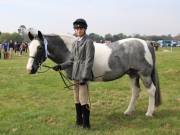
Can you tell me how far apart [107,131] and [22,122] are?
197 centimetres

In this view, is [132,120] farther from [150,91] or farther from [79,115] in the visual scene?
A: [79,115]

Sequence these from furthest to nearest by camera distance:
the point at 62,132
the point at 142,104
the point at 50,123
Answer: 1. the point at 142,104
2. the point at 50,123
3. the point at 62,132

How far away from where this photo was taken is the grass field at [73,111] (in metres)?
7.95

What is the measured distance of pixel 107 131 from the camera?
785 centimetres

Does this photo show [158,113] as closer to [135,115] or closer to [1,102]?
[135,115]

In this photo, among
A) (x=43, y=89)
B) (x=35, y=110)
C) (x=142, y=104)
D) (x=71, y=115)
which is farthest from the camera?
(x=43, y=89)

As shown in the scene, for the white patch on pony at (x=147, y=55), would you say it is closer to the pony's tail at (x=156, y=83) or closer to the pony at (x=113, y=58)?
the pony at (x=113, y=58)

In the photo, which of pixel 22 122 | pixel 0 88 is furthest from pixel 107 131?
pixel 0 88

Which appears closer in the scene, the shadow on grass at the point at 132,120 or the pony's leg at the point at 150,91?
the shadow on grass at the point at 132,120

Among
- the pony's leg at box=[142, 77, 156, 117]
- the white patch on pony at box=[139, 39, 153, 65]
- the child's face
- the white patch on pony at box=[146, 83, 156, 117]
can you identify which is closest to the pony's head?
the child's face

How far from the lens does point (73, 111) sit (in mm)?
9820

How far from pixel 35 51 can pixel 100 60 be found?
1.42 meters

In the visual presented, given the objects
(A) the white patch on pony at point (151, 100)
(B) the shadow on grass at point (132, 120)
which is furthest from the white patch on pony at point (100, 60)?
(A) the white patch on pony at point (151, 100)

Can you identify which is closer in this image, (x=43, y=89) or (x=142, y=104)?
(x=142, y=104)
